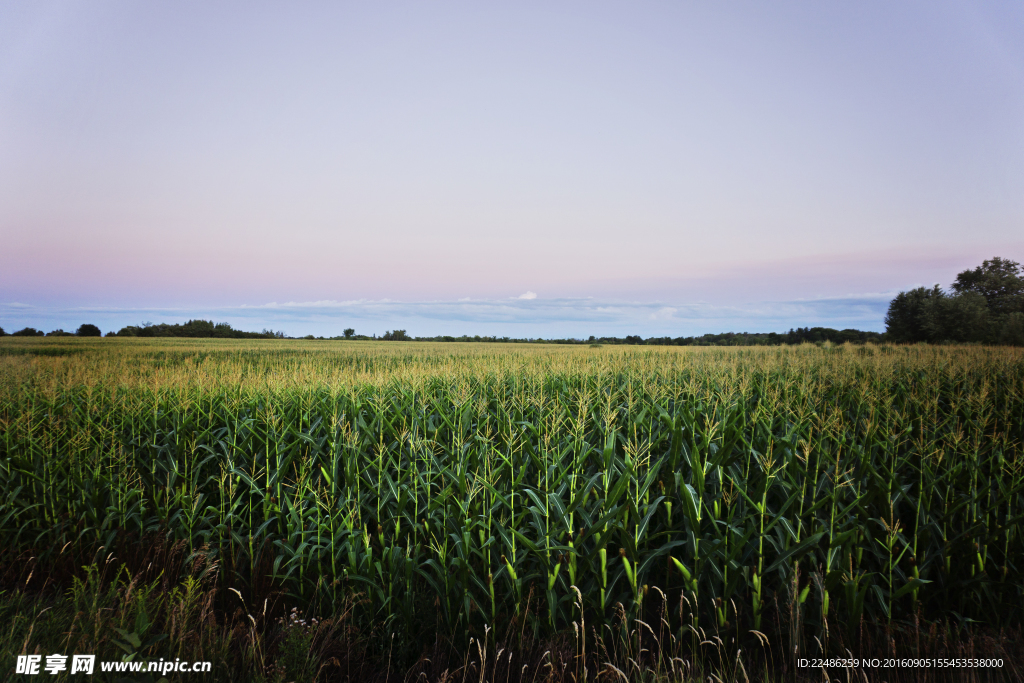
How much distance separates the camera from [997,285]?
149 feet

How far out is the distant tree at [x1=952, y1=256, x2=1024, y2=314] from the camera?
1652 inches

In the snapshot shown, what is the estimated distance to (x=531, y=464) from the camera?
5.82 meters

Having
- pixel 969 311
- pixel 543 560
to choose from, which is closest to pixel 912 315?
pixel 969 311

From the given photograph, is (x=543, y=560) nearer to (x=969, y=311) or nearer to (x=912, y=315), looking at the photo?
(x=969, y=311)

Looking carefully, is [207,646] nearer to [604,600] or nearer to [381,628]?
[381,628]

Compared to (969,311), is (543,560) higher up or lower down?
lower down

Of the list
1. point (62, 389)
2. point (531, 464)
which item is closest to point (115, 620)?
point (531, 464)

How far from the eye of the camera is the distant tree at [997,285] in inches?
1652

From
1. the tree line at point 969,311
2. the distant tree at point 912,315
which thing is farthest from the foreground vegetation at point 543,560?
the distant tree at point 912,315

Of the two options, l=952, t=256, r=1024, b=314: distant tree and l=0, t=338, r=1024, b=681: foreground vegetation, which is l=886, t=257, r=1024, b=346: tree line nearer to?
l=952, t=256, r=1024, b=314: distant tree

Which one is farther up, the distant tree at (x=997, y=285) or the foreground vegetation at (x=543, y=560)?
the distant tree at (x=997, y=285)

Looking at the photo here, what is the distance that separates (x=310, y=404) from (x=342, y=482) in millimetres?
2523

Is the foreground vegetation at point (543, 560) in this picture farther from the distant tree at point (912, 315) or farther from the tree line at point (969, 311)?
the distant tree at point (912, 315)

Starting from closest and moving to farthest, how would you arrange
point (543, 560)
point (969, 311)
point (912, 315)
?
1. point (543, 560)
2. point (969, 311)
3. point (912, 315)
